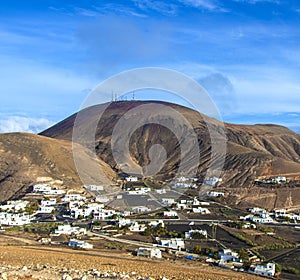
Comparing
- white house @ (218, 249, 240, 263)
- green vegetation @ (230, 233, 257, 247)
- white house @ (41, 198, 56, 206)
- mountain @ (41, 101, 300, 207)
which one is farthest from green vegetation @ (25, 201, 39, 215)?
white house @ (218, 249, 240, 263)

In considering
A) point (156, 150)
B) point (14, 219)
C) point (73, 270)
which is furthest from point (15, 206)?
point (156, 150)

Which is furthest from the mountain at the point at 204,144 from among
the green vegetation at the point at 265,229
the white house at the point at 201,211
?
the green vegetation at the point at 265,229

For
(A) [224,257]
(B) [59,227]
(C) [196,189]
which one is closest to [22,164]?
(C) [196,189]

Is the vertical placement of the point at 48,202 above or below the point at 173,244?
above

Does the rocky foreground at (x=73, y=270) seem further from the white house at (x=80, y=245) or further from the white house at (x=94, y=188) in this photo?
the white house at (x=94, y=188)

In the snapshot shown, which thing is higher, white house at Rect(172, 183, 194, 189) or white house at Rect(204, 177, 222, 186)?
white house at Rect(204, 177, 222, 186)

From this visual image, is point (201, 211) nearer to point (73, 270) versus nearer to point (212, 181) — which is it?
point (212, 181)

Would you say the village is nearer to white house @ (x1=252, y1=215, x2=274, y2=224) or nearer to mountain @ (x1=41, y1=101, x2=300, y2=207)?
white house @ (x1=252, y1=215, x2=274, y2=224)
